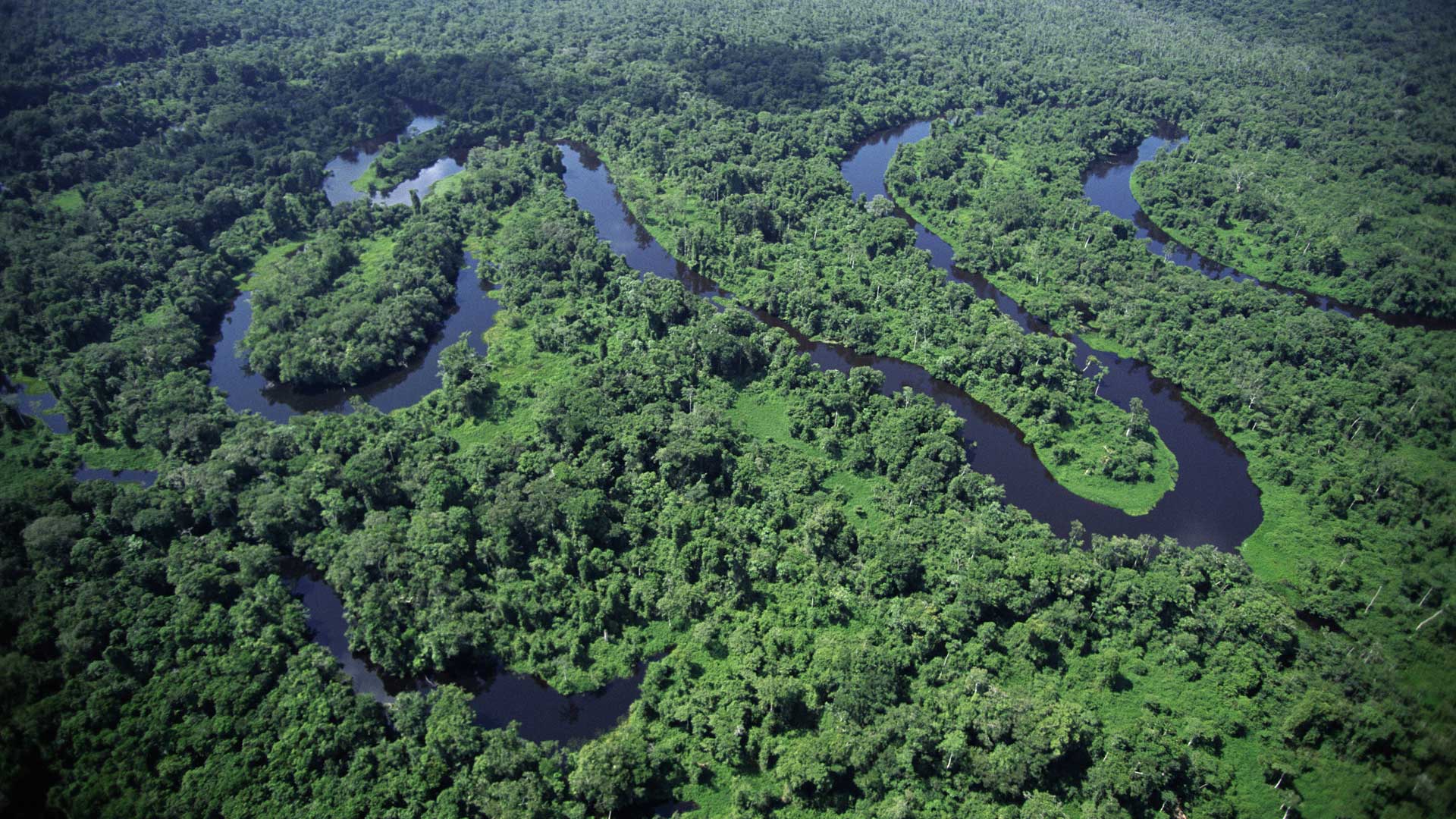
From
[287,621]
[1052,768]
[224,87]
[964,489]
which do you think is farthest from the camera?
[224,87]

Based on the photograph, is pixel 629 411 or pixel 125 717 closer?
pixel 125 717

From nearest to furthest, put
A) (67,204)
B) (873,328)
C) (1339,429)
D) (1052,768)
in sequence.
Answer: (1052,768), (1339,429), (873,328), (67,204)

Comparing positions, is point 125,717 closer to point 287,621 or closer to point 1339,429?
point 287,621

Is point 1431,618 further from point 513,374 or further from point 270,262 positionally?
point 270,262

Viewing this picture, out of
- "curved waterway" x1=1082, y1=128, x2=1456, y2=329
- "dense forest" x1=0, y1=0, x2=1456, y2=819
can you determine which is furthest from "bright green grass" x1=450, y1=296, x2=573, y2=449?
"curved waterway" x1=1082, y1=128, x2=1456, y2=329

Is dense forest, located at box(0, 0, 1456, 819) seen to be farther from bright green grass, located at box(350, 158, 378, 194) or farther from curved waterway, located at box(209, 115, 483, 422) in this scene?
bright green grass, located at box(350, 158, 378, 194)

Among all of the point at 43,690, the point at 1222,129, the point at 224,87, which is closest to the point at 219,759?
the point at 43,690

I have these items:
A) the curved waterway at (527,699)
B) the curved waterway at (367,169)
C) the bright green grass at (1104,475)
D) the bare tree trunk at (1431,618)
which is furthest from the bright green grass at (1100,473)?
the curved waterway at (367,169)

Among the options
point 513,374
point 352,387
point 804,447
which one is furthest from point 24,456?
point 804,447
